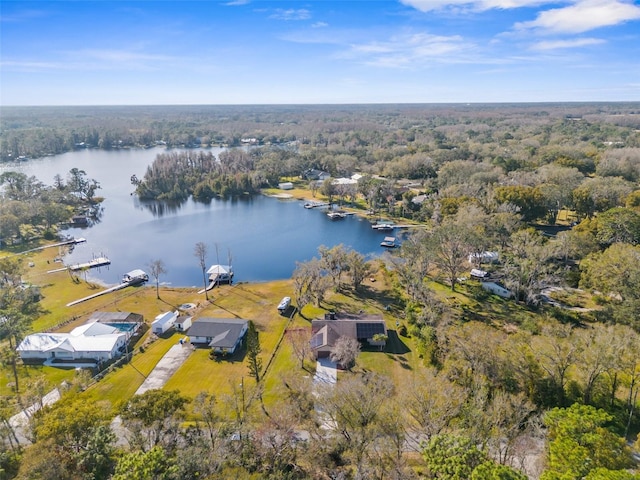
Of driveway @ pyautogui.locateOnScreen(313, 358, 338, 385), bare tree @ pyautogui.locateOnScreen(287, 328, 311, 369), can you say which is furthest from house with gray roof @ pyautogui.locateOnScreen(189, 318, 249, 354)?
driveway @ pyautogui.locateOnScreen(313, 358, 338, 385)

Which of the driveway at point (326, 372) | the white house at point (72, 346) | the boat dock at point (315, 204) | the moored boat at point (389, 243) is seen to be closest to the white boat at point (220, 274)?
the white house at point (72, 346)

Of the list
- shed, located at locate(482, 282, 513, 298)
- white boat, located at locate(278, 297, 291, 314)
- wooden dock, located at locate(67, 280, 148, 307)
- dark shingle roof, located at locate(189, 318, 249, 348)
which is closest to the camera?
dark shingle roof, located at locate(189, 318, 249, 348)

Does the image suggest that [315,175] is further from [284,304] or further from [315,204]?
[284,304]

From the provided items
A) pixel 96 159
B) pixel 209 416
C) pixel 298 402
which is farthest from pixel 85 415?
pixel 96 159

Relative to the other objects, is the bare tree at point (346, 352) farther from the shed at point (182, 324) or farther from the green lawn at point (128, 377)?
the shed at point (182, 324)

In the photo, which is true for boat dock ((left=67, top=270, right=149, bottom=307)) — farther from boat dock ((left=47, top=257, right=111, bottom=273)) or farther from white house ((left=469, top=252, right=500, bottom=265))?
white house ((left=469, top=252, right=500, bottom=265))

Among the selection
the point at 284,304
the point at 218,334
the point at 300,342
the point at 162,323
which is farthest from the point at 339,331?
the point at 162,323
